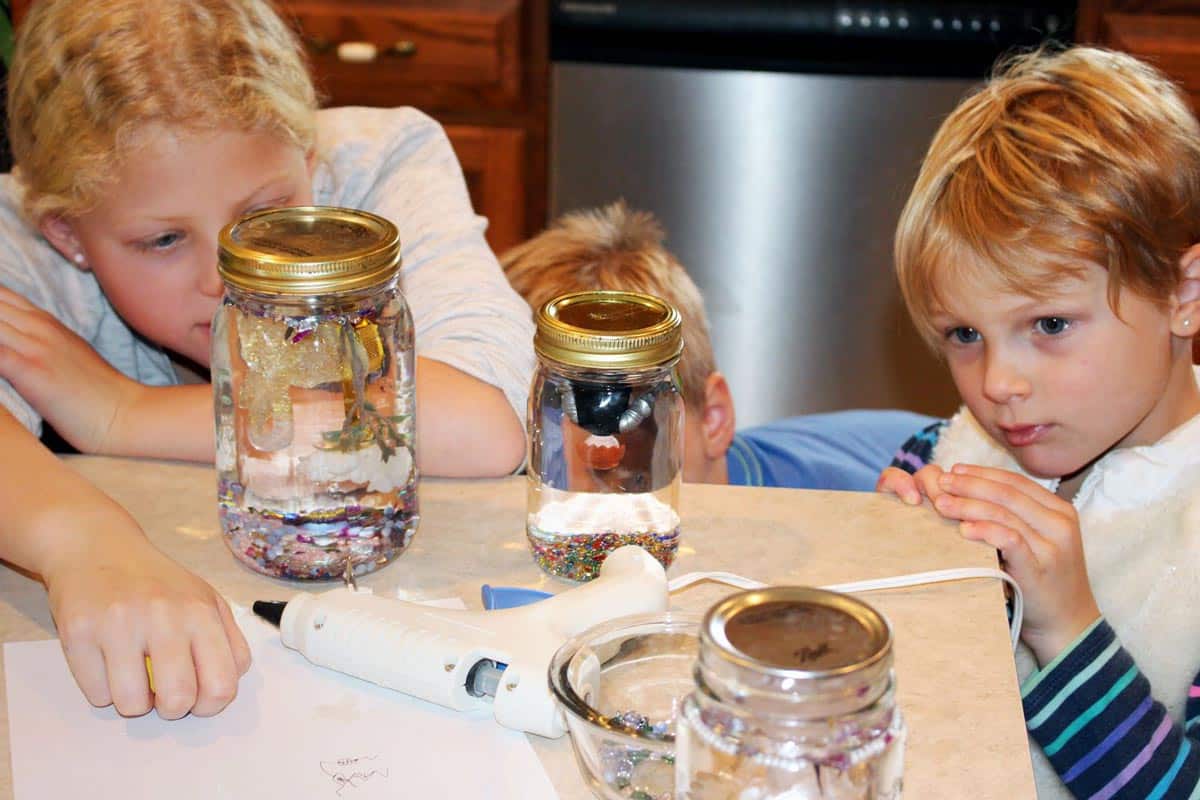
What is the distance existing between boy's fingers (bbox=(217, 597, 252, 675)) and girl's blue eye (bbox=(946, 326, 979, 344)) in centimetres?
70

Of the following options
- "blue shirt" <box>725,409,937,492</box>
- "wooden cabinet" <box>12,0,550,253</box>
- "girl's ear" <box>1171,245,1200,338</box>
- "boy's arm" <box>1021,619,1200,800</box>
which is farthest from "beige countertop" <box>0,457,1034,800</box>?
"wooden cabinet" <box>12,0,550,253</box>

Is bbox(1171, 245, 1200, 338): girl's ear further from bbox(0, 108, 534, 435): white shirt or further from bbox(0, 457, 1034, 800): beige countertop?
bbox(0, 108, 534, 435): white shirt

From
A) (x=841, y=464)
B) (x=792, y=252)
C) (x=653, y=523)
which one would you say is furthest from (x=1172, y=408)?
(x=792, y=252)

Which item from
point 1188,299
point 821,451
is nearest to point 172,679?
point 1188,299

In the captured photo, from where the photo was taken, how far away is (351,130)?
1450mm

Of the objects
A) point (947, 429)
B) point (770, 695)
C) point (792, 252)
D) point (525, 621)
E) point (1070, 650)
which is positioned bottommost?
point (792, 252)

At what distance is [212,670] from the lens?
2.58ft

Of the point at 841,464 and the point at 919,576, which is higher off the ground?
the point at 919,576

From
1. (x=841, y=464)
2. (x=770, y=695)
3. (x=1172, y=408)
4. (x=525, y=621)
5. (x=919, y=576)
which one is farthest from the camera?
(x=841, y=464)

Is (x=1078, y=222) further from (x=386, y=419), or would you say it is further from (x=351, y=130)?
(x=351, y=130)

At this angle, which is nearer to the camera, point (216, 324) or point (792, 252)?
point (216, 324)

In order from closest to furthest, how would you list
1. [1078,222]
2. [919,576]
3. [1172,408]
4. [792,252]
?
[919,576], [1078,222], [1172,408], [792,252]

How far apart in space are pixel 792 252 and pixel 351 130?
124 centimetres

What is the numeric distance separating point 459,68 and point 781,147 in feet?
1.88
